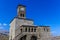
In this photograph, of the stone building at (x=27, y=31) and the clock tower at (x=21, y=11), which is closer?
the stone building at (x=27, y=31)

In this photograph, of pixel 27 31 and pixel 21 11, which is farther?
pixel 21 11

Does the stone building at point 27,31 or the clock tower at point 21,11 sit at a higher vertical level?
the clock tower at point 21,11

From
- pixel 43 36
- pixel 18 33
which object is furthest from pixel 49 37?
pixel 18 33

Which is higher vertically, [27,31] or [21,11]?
[21,11]

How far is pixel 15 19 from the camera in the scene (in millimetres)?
71062

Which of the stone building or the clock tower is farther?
the clock tower

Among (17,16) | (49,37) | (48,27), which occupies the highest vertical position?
(17,16)

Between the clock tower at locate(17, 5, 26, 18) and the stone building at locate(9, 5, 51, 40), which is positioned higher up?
the clock tower at locate(17, 5, 26, 18)

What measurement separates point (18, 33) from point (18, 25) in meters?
3.94

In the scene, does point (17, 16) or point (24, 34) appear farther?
point (17, 16)

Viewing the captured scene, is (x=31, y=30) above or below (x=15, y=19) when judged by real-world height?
below

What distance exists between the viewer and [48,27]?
229 ft

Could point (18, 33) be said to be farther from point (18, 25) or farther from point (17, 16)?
point (17, 16)

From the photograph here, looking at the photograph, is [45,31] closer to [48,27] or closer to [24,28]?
[48,27]
